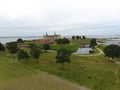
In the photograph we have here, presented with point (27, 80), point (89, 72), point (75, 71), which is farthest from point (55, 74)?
point (27, 80)

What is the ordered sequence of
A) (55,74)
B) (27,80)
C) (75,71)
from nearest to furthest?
(27,80)
(55,74)
(75,71)

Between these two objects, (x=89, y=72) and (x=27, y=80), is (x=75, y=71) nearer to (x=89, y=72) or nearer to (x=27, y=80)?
(x=89, y=72)

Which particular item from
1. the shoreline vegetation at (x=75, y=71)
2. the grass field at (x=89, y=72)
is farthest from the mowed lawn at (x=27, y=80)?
the grass field at (x=89, y=72)

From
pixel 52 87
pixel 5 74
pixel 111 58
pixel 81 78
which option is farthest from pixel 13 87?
pixel 111 58

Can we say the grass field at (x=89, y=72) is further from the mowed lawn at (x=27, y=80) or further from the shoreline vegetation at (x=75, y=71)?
the mowed lawn at (x=27, y=80)

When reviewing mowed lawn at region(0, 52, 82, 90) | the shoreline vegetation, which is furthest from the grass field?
mowed lawn at region(0, 52, 82, 90)

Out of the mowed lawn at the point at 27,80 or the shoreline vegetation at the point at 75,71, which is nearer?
the mowed lawn at the point at 27,80

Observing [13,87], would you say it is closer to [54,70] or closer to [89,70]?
[54,70]

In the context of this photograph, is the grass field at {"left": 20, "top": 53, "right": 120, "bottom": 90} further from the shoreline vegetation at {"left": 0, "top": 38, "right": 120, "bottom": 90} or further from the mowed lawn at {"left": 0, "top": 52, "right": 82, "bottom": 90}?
the mowed lawn at {"left": 0, "top": 52, "right": 82, "bottom": 90}
